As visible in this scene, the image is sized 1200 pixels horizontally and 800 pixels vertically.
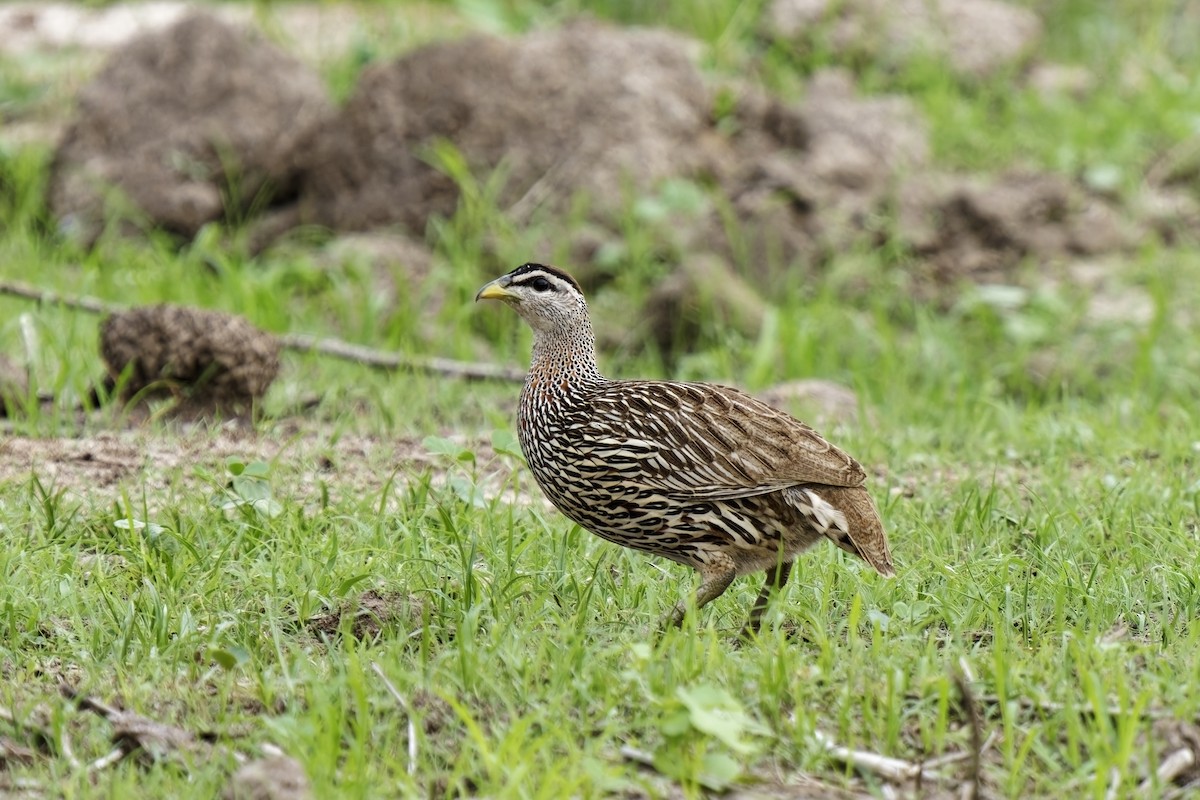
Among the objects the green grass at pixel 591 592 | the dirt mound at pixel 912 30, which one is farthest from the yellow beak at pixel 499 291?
the dirt mound at pixel 912 30

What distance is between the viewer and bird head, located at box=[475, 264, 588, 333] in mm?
5625

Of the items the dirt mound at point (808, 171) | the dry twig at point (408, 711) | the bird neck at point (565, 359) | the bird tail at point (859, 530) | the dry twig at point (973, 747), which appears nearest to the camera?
the dry twig at point (973, 747)

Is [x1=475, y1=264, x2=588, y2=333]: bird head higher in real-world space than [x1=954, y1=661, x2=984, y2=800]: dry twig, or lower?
higher

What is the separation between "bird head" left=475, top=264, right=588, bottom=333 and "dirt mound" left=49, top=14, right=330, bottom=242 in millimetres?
5210

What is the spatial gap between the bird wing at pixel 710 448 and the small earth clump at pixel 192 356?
2391 mm

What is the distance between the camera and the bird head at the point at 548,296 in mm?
5625

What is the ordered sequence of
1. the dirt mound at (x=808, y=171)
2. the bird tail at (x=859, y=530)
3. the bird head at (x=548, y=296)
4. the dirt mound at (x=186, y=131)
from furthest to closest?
the dirt mound at (x=186, y=131), the dirt mound at (x=808, y=171), the bird head at (x=548, y=296), the bird tail at (x=859, y=530)

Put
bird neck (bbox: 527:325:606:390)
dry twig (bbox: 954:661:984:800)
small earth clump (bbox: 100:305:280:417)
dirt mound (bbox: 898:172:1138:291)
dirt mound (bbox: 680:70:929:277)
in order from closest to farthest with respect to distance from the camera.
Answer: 1. dry twig (bbox: 954:661:984:800)
2. bird neck (bbox: 527:325:606:390)
3. small earth clump (bbox: 100:305:280:417)
4. dirt mound (bbox: 680:70:929:277)
5. dirt mound (bbox: 898:172:1138:291)

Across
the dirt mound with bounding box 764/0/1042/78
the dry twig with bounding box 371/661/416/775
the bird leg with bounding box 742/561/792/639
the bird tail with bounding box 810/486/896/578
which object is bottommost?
the dry twig with bounding box 371/661/416/775

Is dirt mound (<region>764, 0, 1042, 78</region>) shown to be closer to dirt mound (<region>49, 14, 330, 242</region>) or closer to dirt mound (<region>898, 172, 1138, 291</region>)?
dirt mound (<region>898, 172, 1138, 291</region>)

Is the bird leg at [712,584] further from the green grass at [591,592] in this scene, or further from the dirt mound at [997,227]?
the dirt mound at [997,227]

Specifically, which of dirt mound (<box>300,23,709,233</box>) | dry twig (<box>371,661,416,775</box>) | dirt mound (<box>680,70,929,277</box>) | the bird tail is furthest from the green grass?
dirt mound (<box>300,23,709,233</box>)

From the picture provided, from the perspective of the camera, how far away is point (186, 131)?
34.8 feet

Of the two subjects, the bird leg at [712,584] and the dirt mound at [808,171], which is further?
the dirt mound at [808,171]
